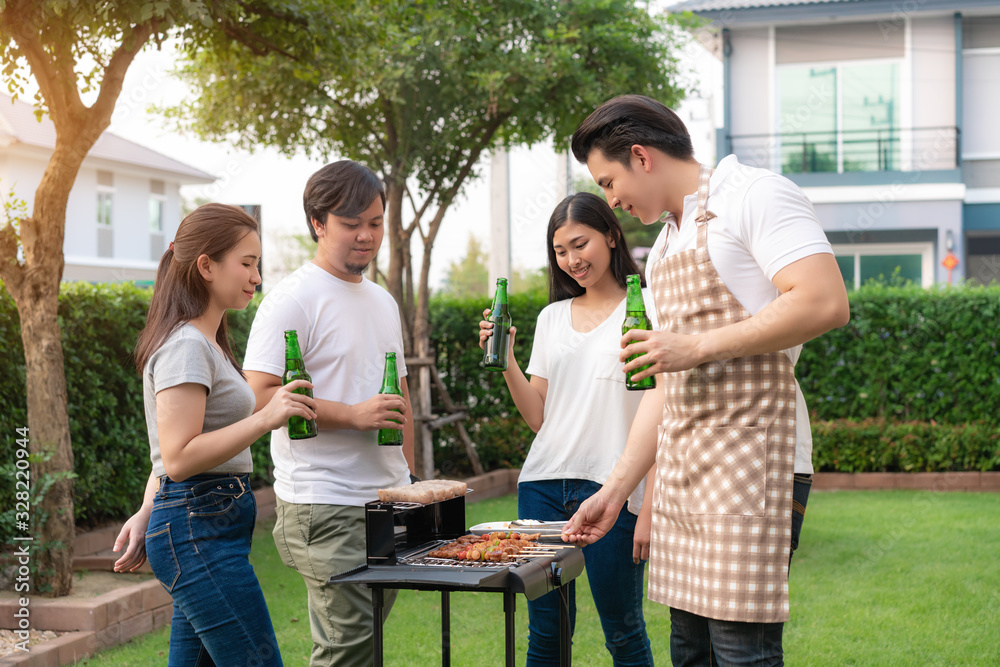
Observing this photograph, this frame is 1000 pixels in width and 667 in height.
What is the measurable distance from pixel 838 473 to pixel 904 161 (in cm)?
883

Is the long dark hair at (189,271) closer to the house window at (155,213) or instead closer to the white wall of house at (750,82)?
the white wall of house at (750,82)

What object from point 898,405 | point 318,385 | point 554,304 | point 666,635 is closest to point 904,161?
point 898,405

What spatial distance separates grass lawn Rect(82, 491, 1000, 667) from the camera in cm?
475

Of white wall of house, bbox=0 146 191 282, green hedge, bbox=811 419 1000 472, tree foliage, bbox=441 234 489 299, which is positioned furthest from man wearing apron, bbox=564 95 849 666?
tree foliage, bbox=441 234 489 299

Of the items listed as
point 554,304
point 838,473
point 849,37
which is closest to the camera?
point 554,304

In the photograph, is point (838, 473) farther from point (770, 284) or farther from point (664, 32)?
point (770, 284)

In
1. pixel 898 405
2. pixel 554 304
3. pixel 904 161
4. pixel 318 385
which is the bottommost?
pixel 898 405

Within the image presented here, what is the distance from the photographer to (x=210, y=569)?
8.18ft

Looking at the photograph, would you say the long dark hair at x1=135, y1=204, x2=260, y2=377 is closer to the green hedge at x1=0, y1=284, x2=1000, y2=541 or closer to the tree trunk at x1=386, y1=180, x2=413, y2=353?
the green hedge at x1=0, y1=284, x2=1000, y2=541

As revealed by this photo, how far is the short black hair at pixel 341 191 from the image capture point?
3.07 meters

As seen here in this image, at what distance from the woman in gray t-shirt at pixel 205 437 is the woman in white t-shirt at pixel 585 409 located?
88 cm

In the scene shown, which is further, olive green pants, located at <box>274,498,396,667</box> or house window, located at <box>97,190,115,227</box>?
house window, located at <box>97,190,115,227</box>

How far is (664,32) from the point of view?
8.95 meters

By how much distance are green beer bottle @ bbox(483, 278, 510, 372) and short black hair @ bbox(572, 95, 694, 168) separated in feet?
2.96
